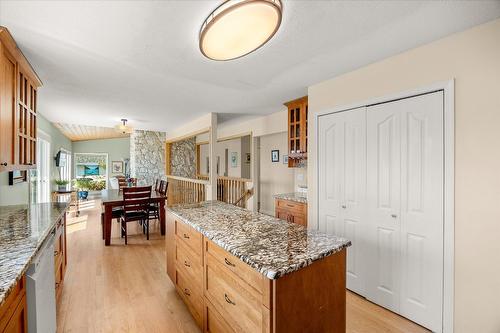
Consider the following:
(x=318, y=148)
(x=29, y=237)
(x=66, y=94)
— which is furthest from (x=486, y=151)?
(x=66, y=94)

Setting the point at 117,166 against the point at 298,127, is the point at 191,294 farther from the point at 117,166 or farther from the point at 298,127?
the point at 117,166

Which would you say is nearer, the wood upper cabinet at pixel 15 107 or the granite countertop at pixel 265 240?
the granite countertop at pixel 265 240

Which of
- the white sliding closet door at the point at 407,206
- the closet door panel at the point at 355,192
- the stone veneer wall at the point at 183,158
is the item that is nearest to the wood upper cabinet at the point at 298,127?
the closet door panel at the point at 355,192

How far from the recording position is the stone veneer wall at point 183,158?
301 inches

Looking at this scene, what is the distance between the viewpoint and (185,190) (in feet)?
20.9

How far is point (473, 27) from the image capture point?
1.72 metres

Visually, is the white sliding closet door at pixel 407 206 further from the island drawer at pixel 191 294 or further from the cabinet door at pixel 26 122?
the cabinet door at pixel 26 122

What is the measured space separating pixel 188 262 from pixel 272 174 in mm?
4025

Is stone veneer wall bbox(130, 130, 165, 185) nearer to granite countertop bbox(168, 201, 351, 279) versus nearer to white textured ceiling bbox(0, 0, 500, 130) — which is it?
white textured ceiling bbox(0, 0, 500, 130)

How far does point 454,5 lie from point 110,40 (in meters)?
2.31

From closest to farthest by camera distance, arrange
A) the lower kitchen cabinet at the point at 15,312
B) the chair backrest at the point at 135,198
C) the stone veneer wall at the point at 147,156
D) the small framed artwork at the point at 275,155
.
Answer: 1. the lower kitchen cabinet at the point at 15,312
2. the chair backrest at the point at 135,198
3. the small framed artwork at the point at 275,155
4. the stone veneer wall at the point at 147,156

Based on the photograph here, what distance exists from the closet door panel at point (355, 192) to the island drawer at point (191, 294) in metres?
1.58

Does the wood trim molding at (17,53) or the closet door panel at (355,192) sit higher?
the wood trim molding at (17,53)

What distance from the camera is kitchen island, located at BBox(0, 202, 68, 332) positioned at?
103 cm
